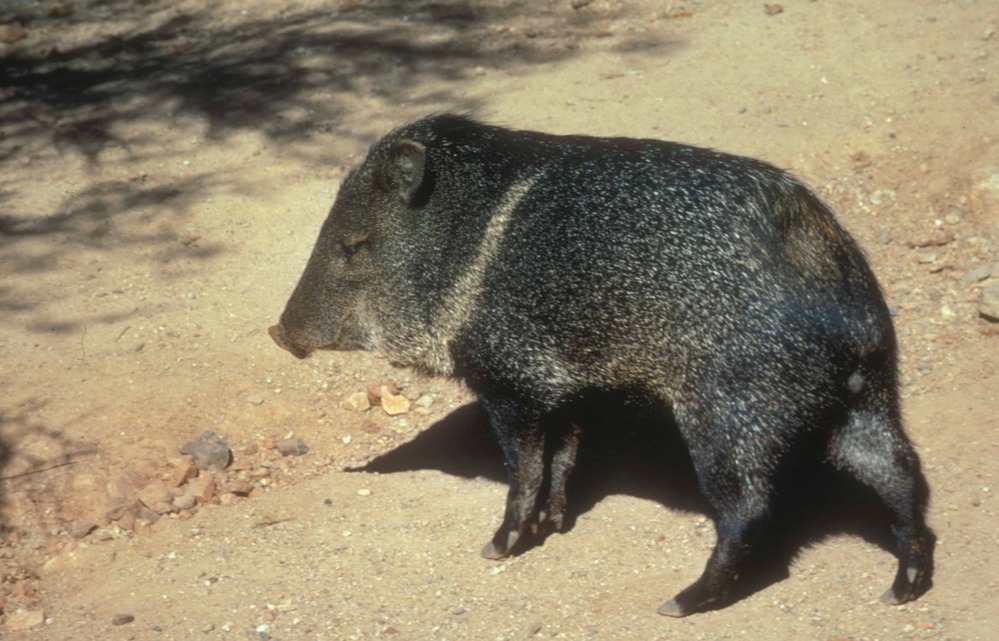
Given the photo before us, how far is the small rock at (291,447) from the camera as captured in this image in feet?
16.5

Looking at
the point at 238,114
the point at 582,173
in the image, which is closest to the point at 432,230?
the point at 582,173

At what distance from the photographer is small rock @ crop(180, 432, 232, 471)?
487 cm

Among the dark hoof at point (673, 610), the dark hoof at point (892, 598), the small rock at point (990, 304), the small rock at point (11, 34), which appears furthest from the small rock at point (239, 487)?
the small rock at point (11, 34)

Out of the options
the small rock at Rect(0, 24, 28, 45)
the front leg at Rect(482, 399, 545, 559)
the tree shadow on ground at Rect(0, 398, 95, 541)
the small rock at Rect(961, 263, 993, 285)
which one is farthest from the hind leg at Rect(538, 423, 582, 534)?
the small rock at Rect(0, 24, 28, 45)

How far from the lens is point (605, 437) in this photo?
5.02 metres

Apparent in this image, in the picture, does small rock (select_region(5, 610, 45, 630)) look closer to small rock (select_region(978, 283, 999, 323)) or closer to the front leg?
the front leg

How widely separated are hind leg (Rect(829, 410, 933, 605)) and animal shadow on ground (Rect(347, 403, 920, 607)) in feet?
0.42

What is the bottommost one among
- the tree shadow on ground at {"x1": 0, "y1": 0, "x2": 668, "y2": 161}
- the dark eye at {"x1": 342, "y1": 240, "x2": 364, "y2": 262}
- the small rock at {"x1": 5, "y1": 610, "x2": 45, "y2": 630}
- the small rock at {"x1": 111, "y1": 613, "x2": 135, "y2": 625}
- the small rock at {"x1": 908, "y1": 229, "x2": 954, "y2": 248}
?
the small rock at {"x1": 5, "y1": 610, "x2": 45, "y2": 630}

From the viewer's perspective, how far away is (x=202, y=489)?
4.75 metres

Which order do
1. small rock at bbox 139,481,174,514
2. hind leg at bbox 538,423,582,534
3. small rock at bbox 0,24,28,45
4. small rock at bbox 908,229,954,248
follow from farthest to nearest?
small rock at bbox 0,24,28,45 → small rock at bbox 908,229,954,248 → small rock at bbox 139,481,174,514 → hind leg at bbox 538,423,582,534

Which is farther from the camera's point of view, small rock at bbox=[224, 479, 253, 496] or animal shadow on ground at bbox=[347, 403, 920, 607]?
small rock at bbox=[224, 479, 253, 496]

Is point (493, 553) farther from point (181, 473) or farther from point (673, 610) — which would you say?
point (181, 473)

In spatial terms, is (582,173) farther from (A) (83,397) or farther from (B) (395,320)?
(A) (83,397)

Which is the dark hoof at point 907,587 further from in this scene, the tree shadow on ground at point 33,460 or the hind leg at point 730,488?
the tree shadow on ground at point 33,460
